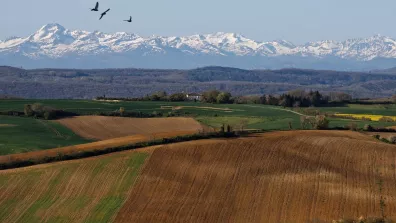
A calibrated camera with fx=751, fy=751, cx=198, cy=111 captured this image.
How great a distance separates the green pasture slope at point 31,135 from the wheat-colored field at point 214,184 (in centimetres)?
1283

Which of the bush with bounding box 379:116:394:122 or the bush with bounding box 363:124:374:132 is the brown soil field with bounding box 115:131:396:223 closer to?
the bush with bounding box 363:124:374:132

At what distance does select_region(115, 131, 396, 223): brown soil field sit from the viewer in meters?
56.2

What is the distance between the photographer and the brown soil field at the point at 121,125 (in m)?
99.8

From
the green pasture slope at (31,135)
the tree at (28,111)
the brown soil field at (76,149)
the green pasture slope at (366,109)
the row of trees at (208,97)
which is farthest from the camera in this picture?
the row of trees at (208,97)

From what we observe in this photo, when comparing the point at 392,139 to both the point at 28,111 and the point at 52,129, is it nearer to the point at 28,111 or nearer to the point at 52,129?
the point at 52,129

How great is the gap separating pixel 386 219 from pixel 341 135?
30.9m

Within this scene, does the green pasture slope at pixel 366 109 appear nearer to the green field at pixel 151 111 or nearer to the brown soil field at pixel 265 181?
the green field at pixel 151 111

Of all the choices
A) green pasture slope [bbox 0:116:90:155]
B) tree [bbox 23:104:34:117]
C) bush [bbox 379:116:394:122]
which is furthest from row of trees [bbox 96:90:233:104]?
green pasture slope [bbox 0:116:90:155]

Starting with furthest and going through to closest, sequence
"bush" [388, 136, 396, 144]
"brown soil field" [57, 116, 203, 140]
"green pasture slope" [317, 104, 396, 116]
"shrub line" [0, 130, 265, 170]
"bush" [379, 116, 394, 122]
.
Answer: "green pasture slope" [317, 104, 396, 116]
"bush" [379, 116, 394, 122]
"brown soil field" [57, 116, 203, 140]
"bush" [388, 136, 396, 144]
"shrub line" [0, 130, 265, 170]

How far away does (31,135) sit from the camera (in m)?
90.4

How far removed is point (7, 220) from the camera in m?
56.3

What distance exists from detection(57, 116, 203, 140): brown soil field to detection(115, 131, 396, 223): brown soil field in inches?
1047

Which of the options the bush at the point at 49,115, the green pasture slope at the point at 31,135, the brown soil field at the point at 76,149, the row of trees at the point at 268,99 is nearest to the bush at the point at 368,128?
the brown soil field at the point at 76,149

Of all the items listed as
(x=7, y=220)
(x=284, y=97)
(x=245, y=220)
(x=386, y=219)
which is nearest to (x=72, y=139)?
(x=7, y=220)
